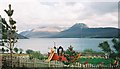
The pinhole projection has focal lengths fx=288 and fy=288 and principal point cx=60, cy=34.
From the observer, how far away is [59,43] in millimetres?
5273

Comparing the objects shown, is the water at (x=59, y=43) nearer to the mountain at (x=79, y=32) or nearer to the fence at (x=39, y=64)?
the mountain at (x=79, y=32)

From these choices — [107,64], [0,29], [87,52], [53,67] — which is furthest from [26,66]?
[107,64]

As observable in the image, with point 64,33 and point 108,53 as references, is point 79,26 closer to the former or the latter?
point 64,33

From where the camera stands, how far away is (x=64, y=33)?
5.14m

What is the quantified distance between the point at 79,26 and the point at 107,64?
3.14 ft

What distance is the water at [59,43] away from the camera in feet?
16.9

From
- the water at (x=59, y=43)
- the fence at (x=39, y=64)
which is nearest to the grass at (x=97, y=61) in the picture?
the fence at (x=39, y=64)

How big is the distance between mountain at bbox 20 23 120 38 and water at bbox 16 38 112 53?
0.24ft

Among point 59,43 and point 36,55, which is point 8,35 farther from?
point 59,43

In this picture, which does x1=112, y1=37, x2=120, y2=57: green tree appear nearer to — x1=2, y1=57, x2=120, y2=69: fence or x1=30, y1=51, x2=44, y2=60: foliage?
x1=2, y1=57, x2=120, y2=69: fence

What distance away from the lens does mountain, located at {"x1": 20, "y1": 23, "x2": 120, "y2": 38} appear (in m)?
5.09

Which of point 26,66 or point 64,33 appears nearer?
point 64,33

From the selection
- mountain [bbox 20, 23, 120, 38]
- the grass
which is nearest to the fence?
the grass

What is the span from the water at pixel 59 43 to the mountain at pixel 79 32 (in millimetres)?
74
